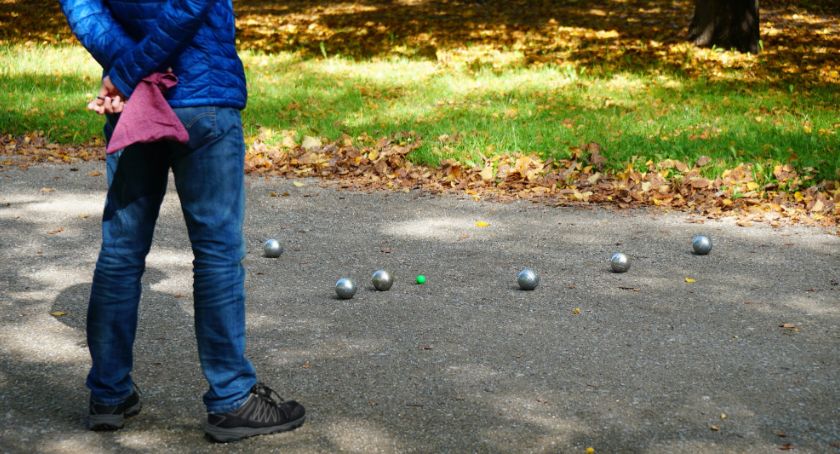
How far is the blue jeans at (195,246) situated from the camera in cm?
356

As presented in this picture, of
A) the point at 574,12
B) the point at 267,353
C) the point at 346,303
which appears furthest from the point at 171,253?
the point at 574,12

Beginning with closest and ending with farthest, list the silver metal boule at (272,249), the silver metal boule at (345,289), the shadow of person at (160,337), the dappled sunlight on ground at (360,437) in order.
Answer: the dappled sunlight on ground at (360,437), the shadow of person at (160,337), the silver metal boule at (345,289), the silver metal boule at (272,249)

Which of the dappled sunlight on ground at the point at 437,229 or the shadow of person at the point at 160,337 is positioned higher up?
the shadow of person at the point at 160,337

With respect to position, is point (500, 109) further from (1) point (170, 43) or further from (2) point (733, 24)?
(1) point (170, 43)

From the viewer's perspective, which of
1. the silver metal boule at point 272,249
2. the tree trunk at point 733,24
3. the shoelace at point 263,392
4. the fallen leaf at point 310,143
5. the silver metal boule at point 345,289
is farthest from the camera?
the tree trunk at point 733,24

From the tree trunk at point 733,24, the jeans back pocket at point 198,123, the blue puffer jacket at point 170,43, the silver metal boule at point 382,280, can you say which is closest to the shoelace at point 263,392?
the jeans back pocket at point 198,123

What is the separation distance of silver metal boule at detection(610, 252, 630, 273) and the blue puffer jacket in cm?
332

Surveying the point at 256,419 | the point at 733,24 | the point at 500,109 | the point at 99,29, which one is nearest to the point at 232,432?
the point at 256,419

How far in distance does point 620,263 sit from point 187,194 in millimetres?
3445

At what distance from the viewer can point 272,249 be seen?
6668 millimetres

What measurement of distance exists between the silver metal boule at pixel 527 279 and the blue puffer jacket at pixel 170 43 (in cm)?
269

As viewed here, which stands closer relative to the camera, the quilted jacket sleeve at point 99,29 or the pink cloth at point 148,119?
the pink cloth at point 148,119

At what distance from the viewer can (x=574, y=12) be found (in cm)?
2123

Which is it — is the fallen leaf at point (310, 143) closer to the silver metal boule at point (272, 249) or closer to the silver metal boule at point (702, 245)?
the silver metal boule at point (272, 249)
